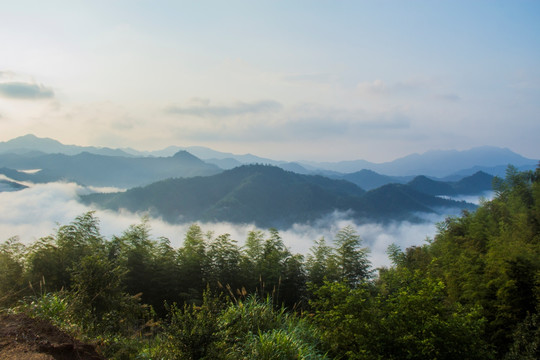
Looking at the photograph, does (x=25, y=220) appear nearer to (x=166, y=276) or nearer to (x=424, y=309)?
(x=166, y=276)

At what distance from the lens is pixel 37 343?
3775 millimetres

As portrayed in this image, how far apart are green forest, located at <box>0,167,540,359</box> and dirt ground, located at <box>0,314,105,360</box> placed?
0.43 metres

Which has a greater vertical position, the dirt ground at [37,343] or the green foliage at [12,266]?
the dirt ground at [37,343]

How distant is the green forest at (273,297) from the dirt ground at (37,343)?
43cm

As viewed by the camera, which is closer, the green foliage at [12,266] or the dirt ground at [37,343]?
the dirt ground at [37,343]

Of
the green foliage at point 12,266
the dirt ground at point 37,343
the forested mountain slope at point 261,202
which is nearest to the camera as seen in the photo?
the dirt ground at point 37,343

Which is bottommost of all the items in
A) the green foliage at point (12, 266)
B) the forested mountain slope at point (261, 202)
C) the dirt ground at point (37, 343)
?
the forested mountain slope at point (261, 202)

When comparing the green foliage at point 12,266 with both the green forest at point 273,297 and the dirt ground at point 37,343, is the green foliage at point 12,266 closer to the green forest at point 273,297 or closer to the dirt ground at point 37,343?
the green forest at point 273,297

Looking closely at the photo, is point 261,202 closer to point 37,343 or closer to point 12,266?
point 12,266

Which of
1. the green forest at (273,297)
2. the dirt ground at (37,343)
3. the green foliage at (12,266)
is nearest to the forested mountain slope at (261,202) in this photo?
the green forest at (273,297)

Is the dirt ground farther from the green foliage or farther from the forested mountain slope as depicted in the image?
the forested mountain slope

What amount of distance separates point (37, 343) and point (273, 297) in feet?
26.3

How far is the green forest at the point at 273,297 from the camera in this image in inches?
186

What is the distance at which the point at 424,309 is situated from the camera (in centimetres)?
597
